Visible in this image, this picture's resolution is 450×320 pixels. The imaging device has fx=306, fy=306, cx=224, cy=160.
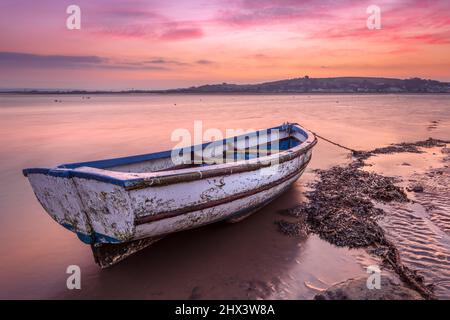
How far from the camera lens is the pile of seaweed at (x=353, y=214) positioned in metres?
4.33

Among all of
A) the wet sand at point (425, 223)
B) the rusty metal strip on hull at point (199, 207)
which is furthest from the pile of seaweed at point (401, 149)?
the rusty metal strip on hull at point (199, 207)

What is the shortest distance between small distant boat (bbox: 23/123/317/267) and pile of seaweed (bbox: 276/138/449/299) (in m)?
1.18

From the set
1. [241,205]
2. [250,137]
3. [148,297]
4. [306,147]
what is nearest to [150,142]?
[250,137]

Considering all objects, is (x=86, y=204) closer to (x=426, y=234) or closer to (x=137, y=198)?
(x=137, y=198)

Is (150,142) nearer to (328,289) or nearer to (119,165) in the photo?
(119,165)

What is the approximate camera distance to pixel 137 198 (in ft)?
10.9

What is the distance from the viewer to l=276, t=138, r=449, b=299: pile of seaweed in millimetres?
4332

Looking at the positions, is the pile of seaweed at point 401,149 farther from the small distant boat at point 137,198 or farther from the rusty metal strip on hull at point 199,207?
the small distant boat at point 137,198

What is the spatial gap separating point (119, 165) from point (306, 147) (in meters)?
3.89

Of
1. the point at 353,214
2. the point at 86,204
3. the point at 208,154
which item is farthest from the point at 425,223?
the point at 86,204

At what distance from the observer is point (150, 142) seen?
14258 mm

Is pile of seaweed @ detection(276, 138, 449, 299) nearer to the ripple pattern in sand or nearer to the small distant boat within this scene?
the ripple pattern in sand

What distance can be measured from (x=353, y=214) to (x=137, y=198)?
13.5 feet

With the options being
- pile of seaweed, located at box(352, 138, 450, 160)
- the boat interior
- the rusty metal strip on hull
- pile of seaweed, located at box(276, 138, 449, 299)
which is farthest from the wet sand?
the boat interior
